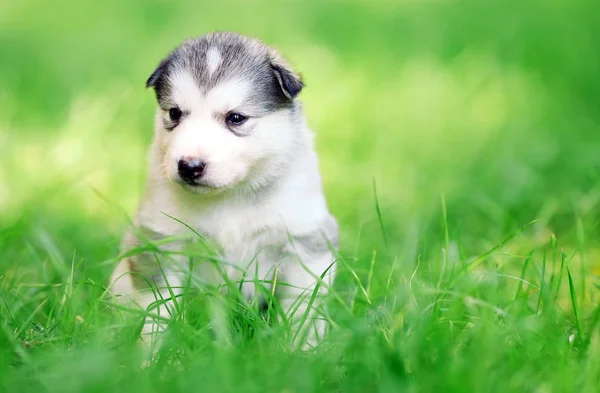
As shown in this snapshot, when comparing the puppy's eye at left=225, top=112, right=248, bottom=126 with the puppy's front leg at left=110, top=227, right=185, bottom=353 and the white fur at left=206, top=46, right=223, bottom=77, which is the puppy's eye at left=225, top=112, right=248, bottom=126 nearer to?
the white fur at left=206, top=46, right=223, bottom=77

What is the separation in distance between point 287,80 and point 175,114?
59 centimetres

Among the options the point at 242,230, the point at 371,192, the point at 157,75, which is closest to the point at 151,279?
the point at 242,230

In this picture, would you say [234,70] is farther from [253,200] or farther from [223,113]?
[253,200]

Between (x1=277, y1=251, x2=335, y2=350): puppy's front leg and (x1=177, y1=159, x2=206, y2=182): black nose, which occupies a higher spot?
(x1=177, y1=159, x2=206, y2=182): black nose

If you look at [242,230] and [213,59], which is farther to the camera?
[242,230]

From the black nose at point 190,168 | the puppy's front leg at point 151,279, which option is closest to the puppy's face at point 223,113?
the black nose at point 190,168

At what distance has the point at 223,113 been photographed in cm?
418

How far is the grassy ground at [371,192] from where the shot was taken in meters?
3.42

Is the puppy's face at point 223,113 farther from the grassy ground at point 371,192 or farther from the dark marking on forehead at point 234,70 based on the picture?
the grassy ground at point 371,192

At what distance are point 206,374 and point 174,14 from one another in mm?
10229

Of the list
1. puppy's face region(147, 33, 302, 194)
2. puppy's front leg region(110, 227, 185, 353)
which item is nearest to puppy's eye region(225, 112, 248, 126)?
puppy's face region(147, 33, 302, 194)

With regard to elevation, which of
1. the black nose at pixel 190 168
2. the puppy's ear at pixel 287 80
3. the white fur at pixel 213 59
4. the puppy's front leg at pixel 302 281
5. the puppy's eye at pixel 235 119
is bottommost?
the puppy's front leg at pixel 302 281

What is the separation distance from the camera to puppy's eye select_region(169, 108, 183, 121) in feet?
14.0

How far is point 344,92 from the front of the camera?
888cm
